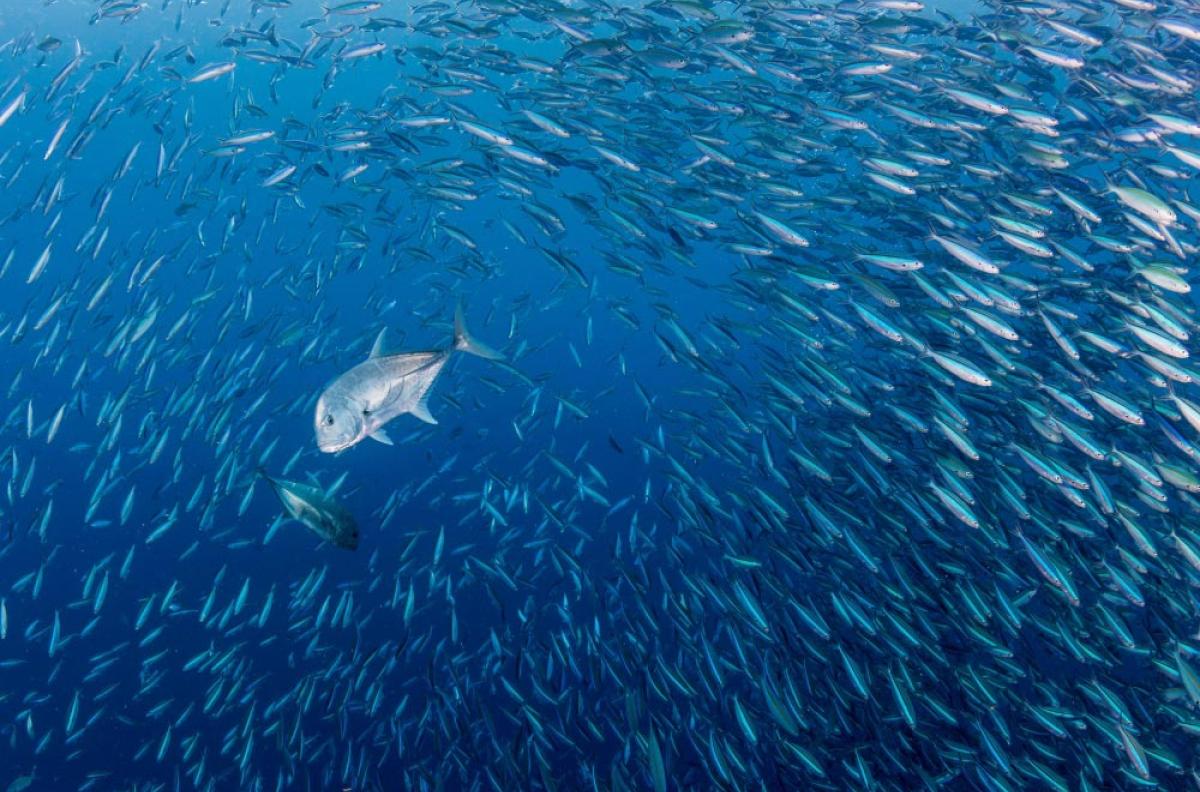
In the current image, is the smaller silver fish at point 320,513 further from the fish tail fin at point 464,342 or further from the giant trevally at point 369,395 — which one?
the fish tail fin at point 464,342

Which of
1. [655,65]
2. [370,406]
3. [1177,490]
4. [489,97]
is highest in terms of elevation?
[655,65]

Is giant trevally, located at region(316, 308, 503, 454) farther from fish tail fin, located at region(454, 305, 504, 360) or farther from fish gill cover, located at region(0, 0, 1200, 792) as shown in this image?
fish tail fin, located at region(454, 305, 504, 360)

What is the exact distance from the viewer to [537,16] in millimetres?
7664

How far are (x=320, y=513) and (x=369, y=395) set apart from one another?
3.17 ft

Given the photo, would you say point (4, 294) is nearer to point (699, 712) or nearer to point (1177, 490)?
point (699, 712)

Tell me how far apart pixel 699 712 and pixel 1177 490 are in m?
4.76

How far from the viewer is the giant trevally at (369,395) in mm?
3482

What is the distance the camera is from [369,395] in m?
3.52

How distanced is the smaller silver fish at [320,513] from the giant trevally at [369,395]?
2.09 ft

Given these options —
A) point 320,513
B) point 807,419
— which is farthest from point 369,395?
point 807,419

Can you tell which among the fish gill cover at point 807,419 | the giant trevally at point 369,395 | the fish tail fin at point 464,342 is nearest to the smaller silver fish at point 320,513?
the fish gill cover at point 807,419

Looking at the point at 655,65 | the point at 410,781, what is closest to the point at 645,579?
the point at 410,781

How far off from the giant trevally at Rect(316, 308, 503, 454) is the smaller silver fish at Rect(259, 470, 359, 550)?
0.64 meters

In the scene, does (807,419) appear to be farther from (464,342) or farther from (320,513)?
(320,513)
